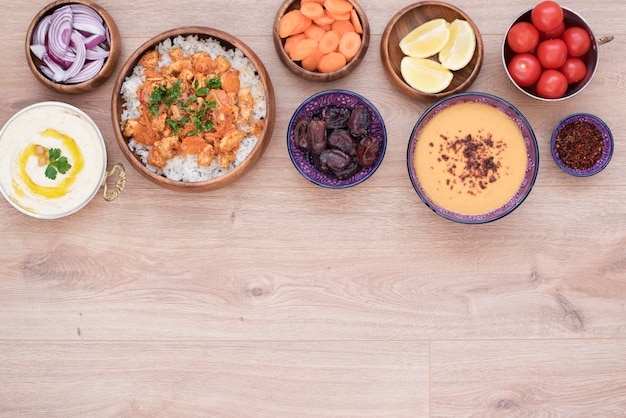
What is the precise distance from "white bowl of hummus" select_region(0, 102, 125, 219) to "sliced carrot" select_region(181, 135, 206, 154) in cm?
25

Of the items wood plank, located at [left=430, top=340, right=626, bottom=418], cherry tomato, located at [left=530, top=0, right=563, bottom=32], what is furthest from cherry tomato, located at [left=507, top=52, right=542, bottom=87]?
wood plank, located at [left=430, top=340, right=626, bottom=418]

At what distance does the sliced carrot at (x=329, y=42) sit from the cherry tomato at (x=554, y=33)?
697 millimetres

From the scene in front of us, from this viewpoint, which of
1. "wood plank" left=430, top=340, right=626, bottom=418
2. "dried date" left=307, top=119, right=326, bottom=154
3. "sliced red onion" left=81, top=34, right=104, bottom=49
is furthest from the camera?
"wood plank" left=430, top=340, right=626, bottom=418

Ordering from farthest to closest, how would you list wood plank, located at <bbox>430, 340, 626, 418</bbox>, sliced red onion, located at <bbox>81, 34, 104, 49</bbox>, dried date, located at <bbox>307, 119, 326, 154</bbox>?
wood plank, located at <bbox>430, 340, 626, 418</bbox> → sliced red onion, located at <bbox>81, 34, 104, 49</bbox> → dried date, located at <bbox>307, 119, 326, 154</bbox>

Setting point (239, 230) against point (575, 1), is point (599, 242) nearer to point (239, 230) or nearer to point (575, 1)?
point (575, 1)

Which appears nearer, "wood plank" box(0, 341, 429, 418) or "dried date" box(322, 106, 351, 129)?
"dried date" box(322, 106, 351, 129)

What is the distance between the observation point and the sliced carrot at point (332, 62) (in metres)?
1.96

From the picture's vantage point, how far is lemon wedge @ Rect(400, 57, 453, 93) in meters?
1.97

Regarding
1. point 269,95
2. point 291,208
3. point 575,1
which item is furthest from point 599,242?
point 269,95

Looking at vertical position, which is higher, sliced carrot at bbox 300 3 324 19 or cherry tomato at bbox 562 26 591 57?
cherry tomato at bbox 562 26 591 57

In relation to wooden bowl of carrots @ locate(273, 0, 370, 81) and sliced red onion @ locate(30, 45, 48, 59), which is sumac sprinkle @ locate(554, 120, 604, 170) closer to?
wooden bowl of carrots @ locate(273, 0, 370, 81)

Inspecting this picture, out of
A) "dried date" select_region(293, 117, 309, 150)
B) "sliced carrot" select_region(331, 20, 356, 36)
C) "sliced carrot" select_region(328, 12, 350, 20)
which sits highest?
"sliced carrot" select_region(328, 12, 350, 20)

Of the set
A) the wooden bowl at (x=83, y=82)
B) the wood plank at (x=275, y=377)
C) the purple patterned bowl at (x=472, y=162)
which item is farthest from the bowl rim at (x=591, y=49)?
the wooden bowl at (x=83, y=82)

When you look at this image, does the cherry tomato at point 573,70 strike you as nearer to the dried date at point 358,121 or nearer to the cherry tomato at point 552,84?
the cherry tomato at point 552,84
